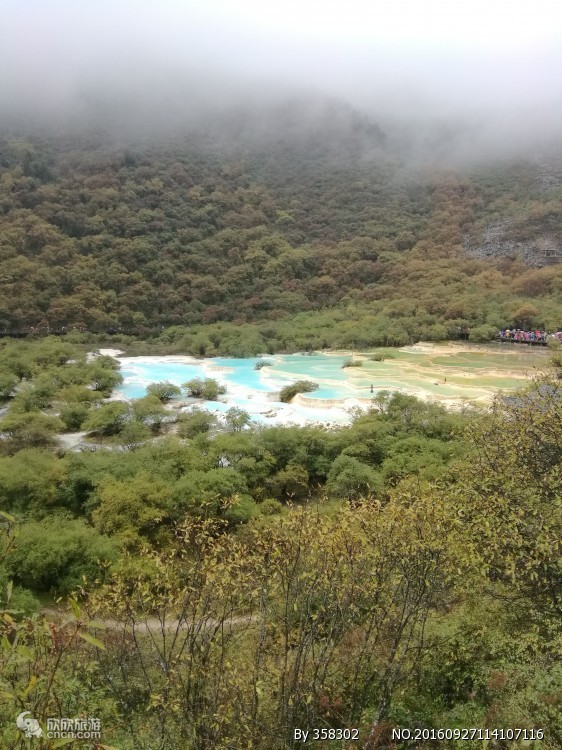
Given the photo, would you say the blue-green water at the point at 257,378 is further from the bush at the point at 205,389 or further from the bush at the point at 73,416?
the bush at the point at 73,416

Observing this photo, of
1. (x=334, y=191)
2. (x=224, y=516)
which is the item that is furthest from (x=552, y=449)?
(x=334, y=191)

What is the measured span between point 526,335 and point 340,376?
26819 millimetres

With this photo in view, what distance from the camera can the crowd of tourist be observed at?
4930 centimetres

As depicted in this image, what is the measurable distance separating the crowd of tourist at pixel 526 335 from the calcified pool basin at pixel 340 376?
2.56m

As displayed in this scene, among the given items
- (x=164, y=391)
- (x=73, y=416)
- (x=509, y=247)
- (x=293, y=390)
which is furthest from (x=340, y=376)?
(x=509, y=247)

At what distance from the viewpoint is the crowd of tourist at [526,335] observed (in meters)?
49.3

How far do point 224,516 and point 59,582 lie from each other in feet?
15.7

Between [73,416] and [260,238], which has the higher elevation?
[260,238]

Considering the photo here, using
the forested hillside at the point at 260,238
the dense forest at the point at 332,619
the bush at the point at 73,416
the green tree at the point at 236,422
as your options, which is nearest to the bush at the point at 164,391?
the bush at the point at 73,416

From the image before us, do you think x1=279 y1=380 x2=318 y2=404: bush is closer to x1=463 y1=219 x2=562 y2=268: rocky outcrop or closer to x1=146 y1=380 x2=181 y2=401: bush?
x1=146 y1=380 x2=181 y2=401: bush

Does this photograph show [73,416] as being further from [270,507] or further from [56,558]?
[56,558]

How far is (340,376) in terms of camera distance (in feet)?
116

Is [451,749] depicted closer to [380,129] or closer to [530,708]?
[530,708]

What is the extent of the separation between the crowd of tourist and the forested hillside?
1.22 metres
